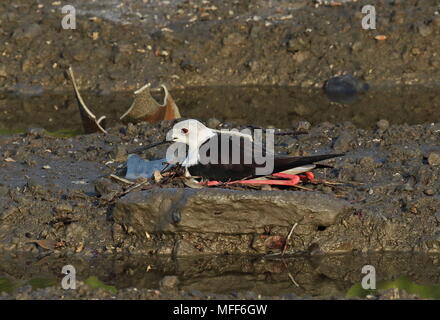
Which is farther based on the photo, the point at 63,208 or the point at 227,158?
the point at 63,208

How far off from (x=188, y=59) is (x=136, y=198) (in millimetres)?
6939

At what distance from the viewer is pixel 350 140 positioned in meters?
9.99

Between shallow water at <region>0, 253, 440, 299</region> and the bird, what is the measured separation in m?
0.72

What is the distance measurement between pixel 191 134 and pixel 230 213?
0.92 metres

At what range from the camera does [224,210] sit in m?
7.98

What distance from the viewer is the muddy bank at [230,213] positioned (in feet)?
26.3

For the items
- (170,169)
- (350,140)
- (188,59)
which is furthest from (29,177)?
(188,59)

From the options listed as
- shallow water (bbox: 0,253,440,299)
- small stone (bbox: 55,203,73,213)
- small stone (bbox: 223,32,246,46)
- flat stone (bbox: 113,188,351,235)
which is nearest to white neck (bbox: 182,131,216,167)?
flat stone (bbox: 113,188,351,235)

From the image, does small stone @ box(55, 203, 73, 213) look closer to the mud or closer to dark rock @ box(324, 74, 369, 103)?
the mud

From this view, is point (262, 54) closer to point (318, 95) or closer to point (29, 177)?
point (318, 95)
